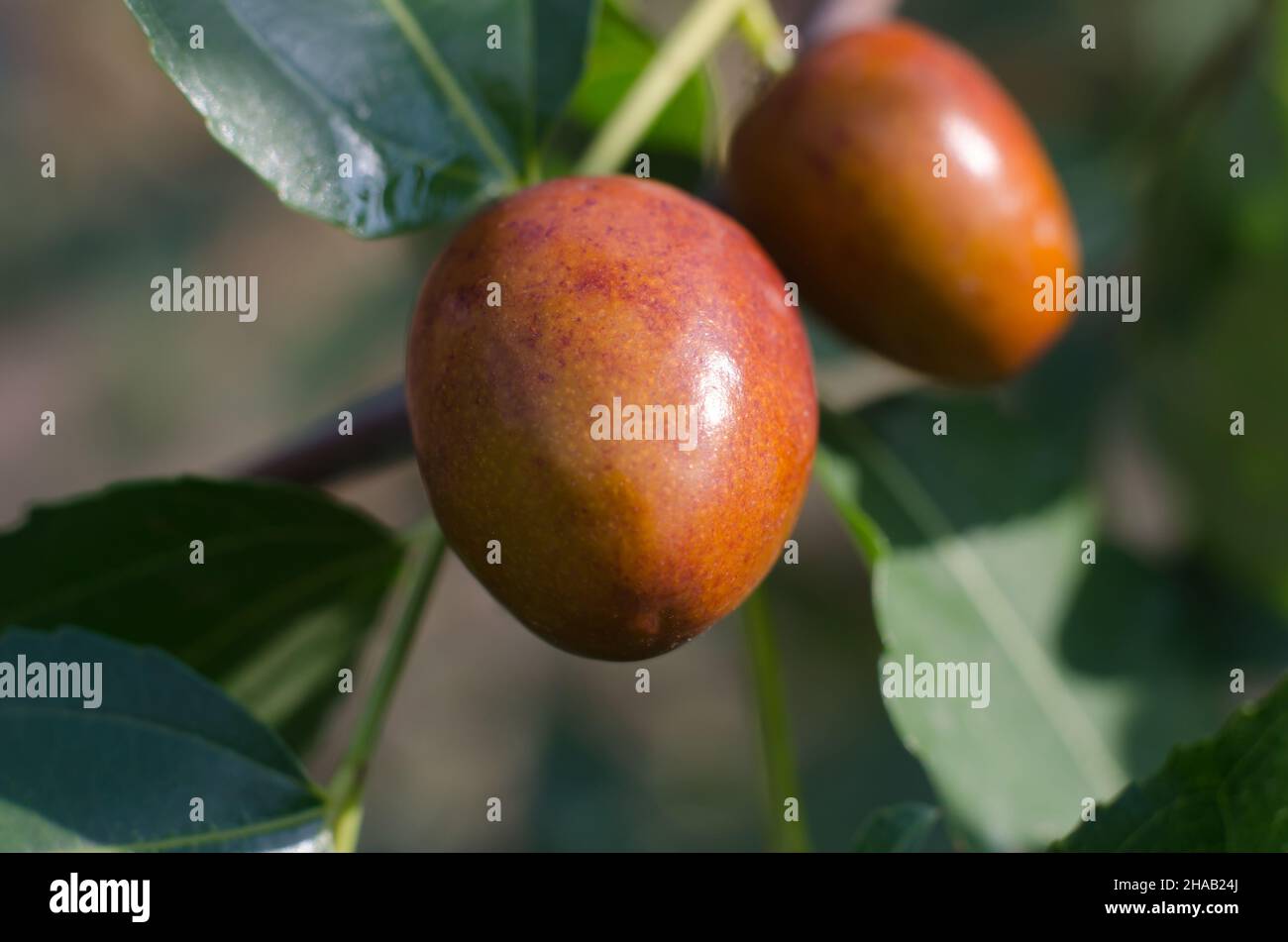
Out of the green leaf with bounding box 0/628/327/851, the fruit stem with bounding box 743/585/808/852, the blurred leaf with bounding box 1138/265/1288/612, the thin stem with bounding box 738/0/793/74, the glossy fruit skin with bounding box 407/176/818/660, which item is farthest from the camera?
the blurred leaf with bounding box 1138/265/1288/612

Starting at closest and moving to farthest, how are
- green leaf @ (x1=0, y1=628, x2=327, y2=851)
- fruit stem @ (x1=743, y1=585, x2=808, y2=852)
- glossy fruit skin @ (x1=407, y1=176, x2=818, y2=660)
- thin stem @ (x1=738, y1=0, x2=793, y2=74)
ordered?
glossy fruit skin @ (x1=407, y1=176, x2=818, y2=660)
green leaf @ (x1=0, y1=628, x2=327, y2=851)
fruit stem @ (x1=743, y1=585, x2=808, y2=852)
thin stem @ (x1=738, y1=0, x2=793, y2=74)

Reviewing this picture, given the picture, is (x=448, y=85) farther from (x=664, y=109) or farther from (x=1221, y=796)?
(x=1221, y=796)

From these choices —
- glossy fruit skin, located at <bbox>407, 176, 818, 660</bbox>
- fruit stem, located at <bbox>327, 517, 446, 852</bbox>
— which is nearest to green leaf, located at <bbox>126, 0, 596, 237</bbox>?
glossy fruit skin, located at <bbox>407, 176, 818, 660</bbox>

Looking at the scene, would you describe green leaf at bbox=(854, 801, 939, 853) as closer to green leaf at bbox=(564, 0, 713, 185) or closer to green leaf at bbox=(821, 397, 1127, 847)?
green leaf at bbox=(821, 397, 1127, 847)

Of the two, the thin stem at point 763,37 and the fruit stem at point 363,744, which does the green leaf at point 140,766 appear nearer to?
the fruit stem at point 363,744

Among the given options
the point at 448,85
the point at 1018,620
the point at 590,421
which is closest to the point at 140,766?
the point at 590,421

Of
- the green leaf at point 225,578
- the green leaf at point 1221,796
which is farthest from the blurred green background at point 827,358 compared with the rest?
the green leaf at point 225,578

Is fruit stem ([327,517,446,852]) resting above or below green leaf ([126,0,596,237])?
below

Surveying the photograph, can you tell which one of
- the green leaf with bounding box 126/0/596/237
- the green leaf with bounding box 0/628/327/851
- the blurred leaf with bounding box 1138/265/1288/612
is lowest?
the green leaf with bounding box 0/628/327/851
